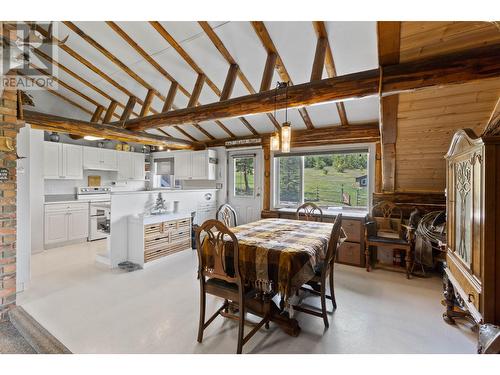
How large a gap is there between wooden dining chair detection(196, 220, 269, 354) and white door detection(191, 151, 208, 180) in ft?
13.5

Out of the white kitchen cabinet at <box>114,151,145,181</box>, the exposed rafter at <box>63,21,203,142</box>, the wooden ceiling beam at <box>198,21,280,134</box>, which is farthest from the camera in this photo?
the white kitchen cabinet at <box>114,151,145,181</box>

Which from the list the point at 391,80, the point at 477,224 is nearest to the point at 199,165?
the point at 391,80

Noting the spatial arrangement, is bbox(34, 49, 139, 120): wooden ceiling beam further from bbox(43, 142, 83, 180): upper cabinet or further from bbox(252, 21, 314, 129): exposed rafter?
bbox(252, 21, 314, 129): exposed rafter

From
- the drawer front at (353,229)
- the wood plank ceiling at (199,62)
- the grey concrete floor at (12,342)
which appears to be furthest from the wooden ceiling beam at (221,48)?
the grey concrete floor at (12,342)

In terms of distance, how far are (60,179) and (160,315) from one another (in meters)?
4.53

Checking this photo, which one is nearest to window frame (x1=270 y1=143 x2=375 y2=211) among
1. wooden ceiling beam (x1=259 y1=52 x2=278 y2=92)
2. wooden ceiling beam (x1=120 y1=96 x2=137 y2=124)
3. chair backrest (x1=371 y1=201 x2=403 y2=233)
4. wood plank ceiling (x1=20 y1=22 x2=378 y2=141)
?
chair backrest (x1=371 y1=201 x2=403 y2=233)

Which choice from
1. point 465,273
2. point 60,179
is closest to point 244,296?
point 465,273

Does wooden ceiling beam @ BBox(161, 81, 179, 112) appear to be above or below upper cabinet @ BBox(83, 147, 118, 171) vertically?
above

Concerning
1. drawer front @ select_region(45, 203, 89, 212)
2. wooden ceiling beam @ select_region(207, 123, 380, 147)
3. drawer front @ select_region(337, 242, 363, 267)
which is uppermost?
wooden ceiling beam @ select_region(207, 123, 380, 147)

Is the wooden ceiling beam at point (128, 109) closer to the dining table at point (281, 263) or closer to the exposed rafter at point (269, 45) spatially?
the exposed rafter at point (269, 45)

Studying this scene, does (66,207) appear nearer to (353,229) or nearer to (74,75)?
(74,75)

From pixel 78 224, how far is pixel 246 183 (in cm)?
374

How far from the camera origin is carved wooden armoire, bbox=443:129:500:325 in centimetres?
140

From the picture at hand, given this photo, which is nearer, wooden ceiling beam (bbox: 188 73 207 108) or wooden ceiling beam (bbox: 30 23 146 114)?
wooden ceiling beam (bbox: 30 23 146 114)
